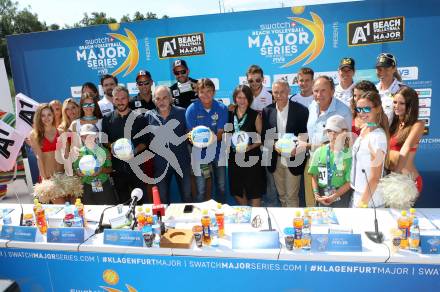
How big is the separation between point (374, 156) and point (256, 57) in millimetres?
2461

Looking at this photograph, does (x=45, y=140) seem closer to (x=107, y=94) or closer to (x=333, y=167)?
(x=107, y=94)

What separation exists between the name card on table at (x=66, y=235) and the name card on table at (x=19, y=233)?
0.14 metres

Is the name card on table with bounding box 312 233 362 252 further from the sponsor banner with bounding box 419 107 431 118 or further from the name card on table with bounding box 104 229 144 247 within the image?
the sponsor banner with bounding box 419 107 431 118

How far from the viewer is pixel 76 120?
13.4 feet

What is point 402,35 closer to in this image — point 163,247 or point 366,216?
point 366,216

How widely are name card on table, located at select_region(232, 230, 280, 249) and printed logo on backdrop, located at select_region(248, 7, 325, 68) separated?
2.90 m

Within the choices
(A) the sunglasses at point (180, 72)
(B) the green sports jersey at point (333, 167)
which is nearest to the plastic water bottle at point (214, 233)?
(B) the green sports jersey at point (333, 167)

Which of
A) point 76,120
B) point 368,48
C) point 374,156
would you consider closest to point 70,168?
point 76,120

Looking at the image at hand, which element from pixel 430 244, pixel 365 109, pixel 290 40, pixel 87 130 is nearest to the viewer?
pixel 430 244

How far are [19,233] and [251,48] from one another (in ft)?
11.0

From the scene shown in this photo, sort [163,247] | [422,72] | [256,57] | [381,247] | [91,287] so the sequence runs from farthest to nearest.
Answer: [256,57] → [422,72] → [91,287] → [163,247] → [381,247]

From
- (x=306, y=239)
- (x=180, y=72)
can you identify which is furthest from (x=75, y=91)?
(x=306, y=239)

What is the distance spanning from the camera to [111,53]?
5.02m

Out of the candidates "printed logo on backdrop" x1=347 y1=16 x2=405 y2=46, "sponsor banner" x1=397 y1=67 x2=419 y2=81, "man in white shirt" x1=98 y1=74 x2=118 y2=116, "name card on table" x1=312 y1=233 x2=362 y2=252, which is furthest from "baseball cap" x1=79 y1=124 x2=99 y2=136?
"sponsor banner" x1=397 y1=67 x2=419 y2=81
